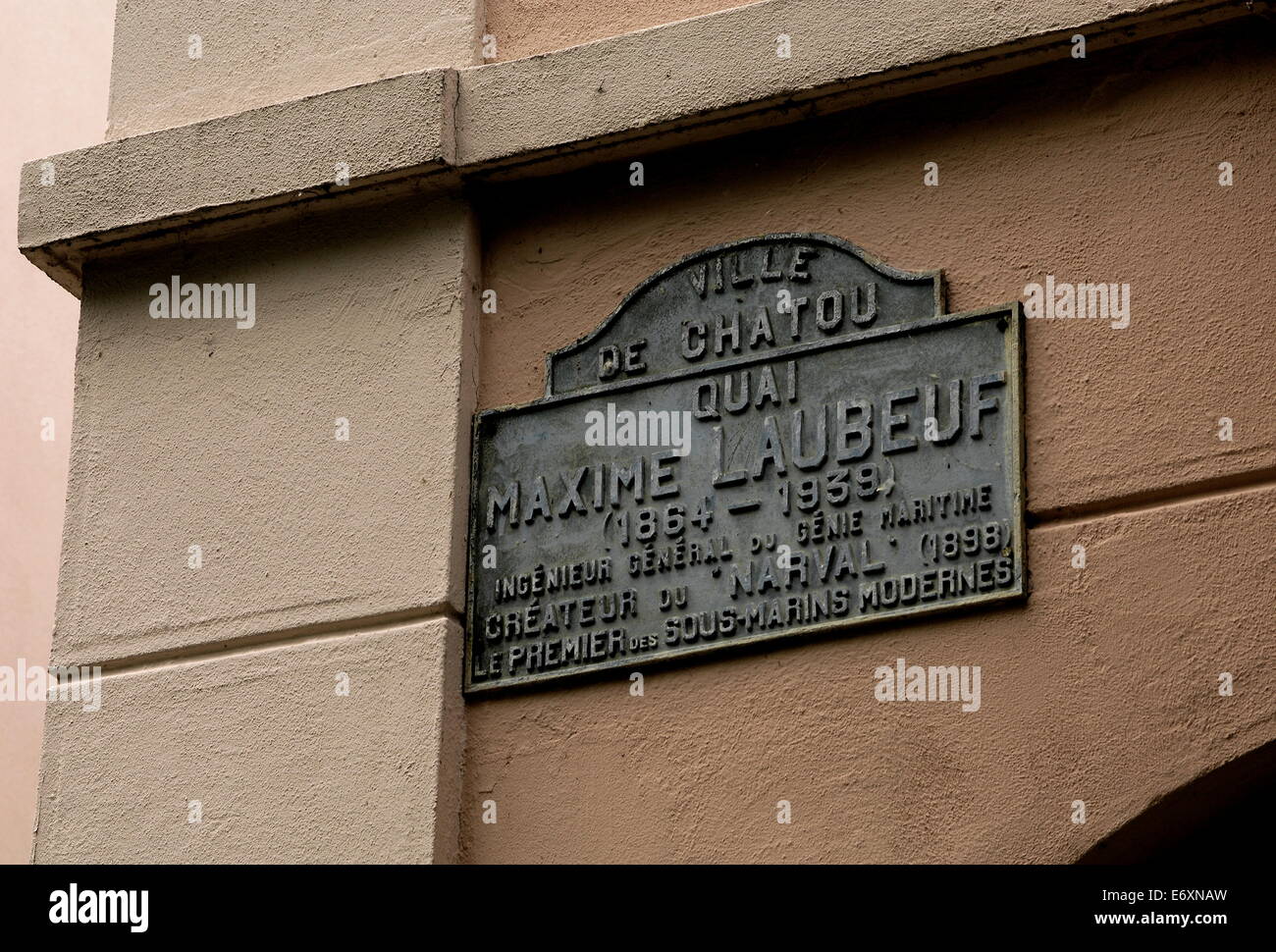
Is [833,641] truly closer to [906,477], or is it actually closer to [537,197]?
[906,477]

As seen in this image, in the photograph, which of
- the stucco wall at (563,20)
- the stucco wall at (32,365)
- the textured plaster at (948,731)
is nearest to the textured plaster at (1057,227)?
the textured plaster at (948,731)

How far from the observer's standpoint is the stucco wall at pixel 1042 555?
5262 mm

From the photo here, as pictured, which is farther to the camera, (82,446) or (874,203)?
(82,446)

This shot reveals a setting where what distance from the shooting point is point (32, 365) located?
1051cm

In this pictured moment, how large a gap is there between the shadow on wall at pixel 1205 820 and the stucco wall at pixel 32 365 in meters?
5.88

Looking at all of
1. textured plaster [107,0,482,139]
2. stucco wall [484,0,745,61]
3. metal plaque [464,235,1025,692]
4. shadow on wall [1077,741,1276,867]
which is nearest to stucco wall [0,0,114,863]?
textured plaster [107,0,482,139]

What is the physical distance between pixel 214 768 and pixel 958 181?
2.47 m

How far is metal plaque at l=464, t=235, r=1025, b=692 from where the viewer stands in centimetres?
560

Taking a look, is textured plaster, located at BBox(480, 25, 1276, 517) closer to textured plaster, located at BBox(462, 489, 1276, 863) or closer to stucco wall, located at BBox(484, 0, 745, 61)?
textured plaster, located at BBox(462, 489, 1276, 863)

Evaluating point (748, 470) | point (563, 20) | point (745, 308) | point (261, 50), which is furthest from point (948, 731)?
point (261, 50)

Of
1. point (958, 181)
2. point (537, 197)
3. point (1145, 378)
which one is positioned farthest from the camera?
point (537, 197)

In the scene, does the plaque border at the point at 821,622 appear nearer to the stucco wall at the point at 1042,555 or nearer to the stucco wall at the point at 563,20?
the stucco wall at the point at 1042,555
